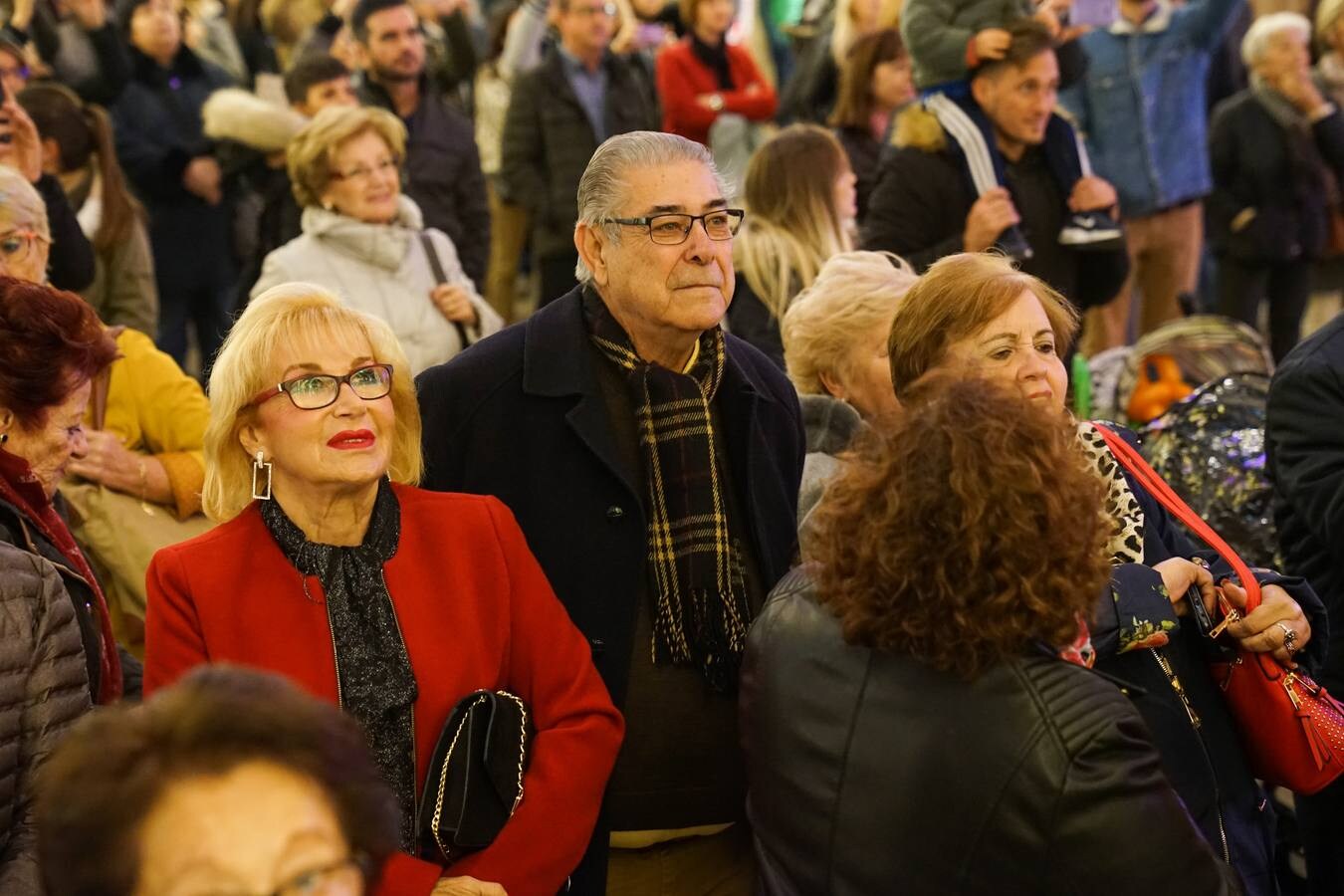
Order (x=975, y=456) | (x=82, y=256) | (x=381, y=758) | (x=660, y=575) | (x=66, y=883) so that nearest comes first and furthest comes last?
1. (x=66, y=883)
2. (x=975, y=456)
3. (x=381, y=758)
4. (x=660, y=575)
5. (x=82, y=256)

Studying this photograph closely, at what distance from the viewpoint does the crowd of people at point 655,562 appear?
2.13m

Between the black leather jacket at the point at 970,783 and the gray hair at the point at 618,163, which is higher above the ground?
the gray hair at the point at 618,163

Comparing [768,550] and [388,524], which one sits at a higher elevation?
[388,524]

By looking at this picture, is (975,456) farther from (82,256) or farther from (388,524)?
(82,256)

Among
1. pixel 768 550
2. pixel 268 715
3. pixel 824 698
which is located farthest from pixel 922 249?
pixel 268 715

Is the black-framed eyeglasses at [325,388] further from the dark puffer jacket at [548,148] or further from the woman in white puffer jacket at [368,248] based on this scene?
the dark puffer jacket at [548,148]

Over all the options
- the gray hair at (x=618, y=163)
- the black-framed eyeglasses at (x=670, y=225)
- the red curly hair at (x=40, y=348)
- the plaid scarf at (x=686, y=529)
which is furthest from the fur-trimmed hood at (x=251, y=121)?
the plaid scarf at (x=686, y=529)

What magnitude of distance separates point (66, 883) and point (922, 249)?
4.09 meters

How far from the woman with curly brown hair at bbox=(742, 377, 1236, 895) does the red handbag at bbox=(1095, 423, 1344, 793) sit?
621 millimetres

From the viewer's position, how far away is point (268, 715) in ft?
5.74

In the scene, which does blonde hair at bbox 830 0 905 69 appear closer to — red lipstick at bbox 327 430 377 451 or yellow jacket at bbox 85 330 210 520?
yellow jacket at bbox 85 330 210 520

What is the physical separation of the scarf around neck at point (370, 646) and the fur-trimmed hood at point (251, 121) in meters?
4.68

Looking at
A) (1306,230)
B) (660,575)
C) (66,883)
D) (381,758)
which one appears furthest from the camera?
(1306,230)

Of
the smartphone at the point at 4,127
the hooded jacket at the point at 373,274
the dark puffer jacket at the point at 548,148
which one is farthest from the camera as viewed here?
the dark puffer jacket at the point at 548,148
